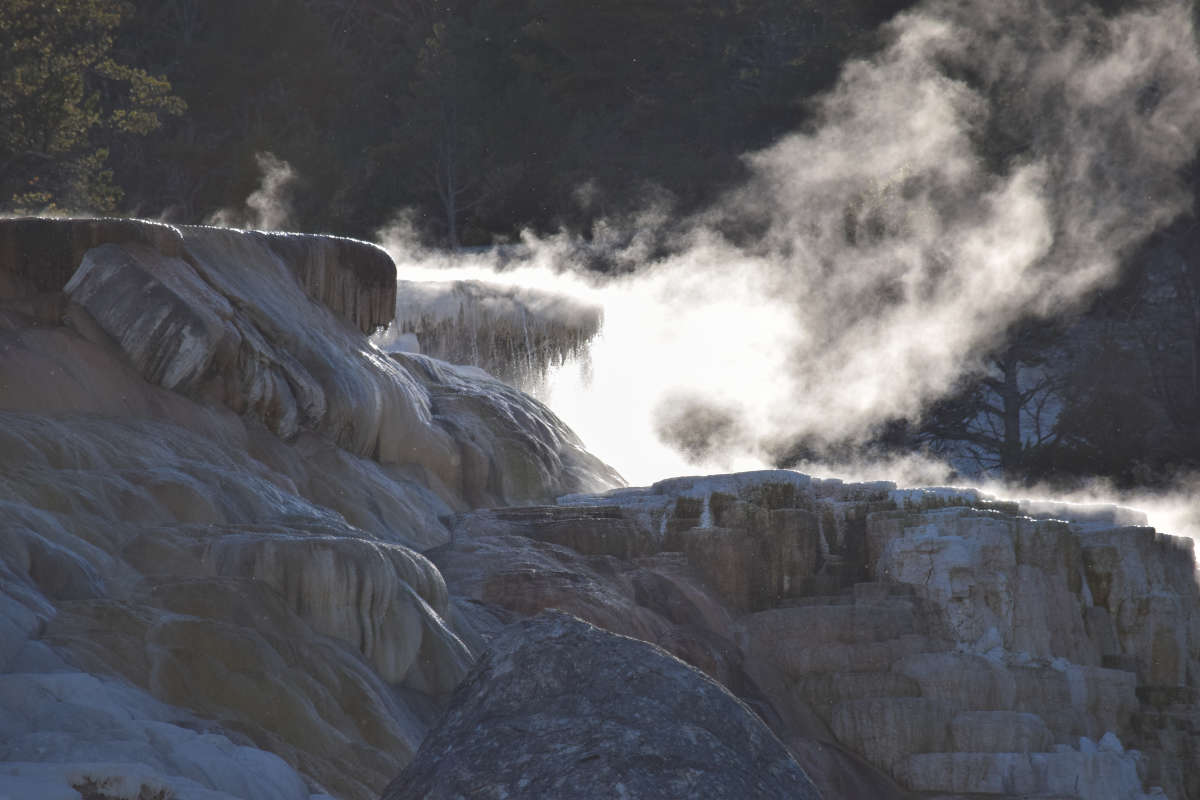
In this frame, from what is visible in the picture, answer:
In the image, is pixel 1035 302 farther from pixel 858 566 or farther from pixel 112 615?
pixel 112 615

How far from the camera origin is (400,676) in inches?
317

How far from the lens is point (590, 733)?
3.62 m

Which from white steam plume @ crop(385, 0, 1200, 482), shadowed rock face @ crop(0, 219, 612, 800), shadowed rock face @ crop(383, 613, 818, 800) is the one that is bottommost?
shadowed rock face @ crop(383, 613, 818, 800)

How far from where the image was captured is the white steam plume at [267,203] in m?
29.1

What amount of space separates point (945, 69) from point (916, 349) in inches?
200

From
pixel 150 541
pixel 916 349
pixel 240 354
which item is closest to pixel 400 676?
pixel 150 541

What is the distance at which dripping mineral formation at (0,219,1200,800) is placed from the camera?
395cm

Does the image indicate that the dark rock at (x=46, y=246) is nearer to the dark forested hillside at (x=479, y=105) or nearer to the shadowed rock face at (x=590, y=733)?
the shadowed rock face at (x=590, y=733)

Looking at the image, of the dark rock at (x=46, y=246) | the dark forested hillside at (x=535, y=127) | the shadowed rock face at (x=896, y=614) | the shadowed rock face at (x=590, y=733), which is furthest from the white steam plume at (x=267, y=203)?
the shadowed rock face at (x=590, y=733)

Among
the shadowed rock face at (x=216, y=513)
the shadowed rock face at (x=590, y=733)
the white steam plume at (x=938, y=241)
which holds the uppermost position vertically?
the white steam plume at (x=938, y=241)

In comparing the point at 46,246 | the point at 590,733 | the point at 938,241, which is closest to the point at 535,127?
the point at 938,241

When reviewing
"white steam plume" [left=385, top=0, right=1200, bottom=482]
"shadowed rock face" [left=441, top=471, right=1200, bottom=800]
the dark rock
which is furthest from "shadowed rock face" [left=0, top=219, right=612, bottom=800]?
"white steam plume" [left=385, top=0, right=1200, bottom=482]

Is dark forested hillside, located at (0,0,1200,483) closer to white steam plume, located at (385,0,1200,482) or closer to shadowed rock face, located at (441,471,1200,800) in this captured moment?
white steam plume, located at (385,0,1200,482)

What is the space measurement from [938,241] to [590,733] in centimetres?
2496
